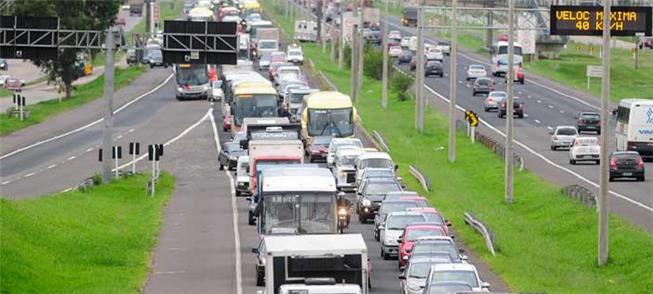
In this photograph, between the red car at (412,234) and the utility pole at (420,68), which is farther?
the utility pole at (420,68)

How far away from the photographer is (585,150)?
79375 mm

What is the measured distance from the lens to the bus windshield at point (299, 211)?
44188 mm

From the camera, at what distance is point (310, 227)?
44031mm

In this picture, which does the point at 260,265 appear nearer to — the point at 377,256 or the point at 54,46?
the point at 377,256

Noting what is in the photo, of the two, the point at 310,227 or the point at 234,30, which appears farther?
the point at 234,30

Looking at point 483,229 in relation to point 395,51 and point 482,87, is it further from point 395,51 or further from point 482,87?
point 395,51

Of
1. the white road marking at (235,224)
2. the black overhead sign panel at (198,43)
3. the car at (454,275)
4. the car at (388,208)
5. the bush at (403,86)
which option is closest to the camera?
the car at (454,275)

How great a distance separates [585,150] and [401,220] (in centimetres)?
3047

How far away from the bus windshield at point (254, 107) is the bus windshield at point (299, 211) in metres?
45.5

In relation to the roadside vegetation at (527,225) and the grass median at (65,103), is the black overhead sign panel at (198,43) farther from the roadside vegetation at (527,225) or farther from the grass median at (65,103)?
the grass median at (65,103)

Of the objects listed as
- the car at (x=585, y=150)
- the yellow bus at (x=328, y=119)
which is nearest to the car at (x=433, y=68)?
the yellow bus at (x=328, y=119)

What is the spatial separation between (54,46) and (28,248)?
2216 centimetres

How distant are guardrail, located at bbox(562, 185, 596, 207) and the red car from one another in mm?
12122

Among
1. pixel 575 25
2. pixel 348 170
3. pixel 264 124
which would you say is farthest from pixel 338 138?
pixel 575 25
